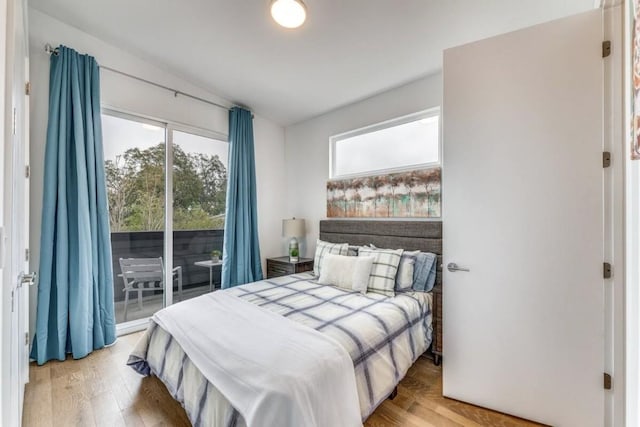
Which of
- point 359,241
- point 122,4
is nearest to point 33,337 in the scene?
point 122,4

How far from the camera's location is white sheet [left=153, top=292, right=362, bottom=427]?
1164mm

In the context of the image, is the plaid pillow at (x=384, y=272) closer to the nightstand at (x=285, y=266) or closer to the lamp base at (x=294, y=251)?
the nightstand at (x=285, y=266)

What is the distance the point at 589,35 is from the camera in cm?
153

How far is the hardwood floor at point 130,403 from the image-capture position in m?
1.69

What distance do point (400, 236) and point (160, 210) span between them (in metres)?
2.78

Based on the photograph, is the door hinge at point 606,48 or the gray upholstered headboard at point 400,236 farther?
the gray upholstered headboard at point 400,236

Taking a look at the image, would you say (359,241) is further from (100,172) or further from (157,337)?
(100,172)

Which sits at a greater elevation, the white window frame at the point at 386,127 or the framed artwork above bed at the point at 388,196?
the white window frame at the point at 386,127

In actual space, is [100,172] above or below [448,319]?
above

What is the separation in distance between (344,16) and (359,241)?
7.37 ft

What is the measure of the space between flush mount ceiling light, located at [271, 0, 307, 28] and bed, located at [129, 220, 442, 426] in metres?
2.08

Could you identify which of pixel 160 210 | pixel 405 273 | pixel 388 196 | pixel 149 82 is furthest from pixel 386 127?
pixel 160 210

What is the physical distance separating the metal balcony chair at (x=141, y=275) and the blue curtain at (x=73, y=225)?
0.41 metres

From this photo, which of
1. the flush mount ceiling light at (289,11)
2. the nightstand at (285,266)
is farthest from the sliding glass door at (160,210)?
the flush mount ceiling light at (289,11)
